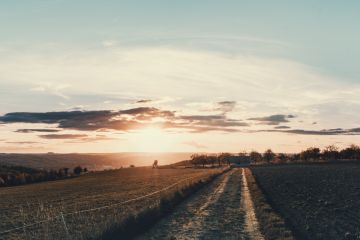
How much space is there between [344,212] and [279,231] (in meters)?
9.32

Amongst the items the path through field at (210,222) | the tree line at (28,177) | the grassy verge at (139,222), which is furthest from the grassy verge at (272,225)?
the tree line at (28,177)

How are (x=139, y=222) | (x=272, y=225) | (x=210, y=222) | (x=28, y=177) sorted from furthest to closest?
(x=28, y=177) → (x=210, y=222) → (x=139, y=222) → (x=272, y=225)

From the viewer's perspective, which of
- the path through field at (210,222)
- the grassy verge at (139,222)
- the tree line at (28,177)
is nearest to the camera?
the grassy verge at (139,222)

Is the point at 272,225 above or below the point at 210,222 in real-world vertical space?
above

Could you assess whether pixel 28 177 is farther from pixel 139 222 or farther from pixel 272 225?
pixel 272 225

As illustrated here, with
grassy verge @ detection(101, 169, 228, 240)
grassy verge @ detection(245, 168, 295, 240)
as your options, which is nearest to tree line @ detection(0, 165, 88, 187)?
grassy verge @ detection(101, 169, 228, 240)

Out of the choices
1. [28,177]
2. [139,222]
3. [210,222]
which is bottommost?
[28,177]

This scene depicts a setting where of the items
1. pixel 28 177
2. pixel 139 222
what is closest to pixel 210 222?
pixel 139 222

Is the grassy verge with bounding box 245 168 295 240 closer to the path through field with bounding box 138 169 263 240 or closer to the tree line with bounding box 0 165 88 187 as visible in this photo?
the path through field with bounding box 138 169 263 240

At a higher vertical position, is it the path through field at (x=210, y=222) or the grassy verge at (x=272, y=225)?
the grassy verge at (x=272, y=225)

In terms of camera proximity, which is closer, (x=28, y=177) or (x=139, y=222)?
(x=139, y=222)

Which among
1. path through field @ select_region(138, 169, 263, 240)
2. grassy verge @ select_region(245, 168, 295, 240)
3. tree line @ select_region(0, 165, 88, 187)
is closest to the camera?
grassy verge @ select_region(245, 168, 295, 240)

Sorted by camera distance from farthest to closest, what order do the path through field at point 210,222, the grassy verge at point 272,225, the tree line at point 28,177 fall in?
the tree line at point 28,177 < the path through field at point 210,222 < the grassy verge at point 272,225

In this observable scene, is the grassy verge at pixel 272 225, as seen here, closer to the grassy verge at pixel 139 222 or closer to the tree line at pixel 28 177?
the grassy verge at pixel 139 222
